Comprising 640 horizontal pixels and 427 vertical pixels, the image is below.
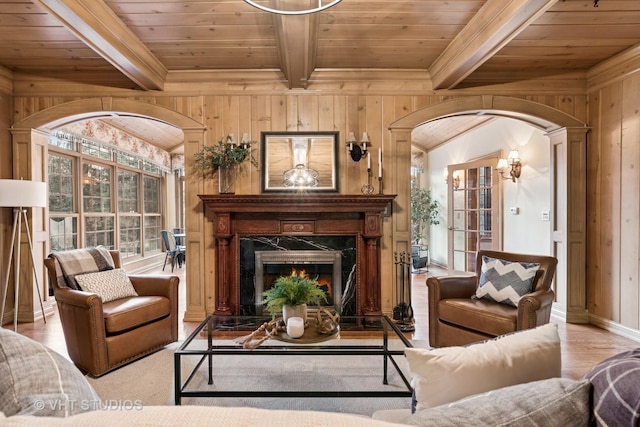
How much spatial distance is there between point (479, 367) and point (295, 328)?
1.32 meters

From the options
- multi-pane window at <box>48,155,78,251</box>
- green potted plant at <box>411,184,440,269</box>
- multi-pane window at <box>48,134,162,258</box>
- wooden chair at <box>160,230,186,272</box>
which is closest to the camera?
multi-pane window at <box>48,155,78,251</box>

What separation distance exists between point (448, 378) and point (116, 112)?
13.8 feet

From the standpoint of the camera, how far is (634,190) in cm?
324

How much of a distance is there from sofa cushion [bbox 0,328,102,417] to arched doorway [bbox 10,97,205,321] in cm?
308

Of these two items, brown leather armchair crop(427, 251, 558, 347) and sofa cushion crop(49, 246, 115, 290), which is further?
sofa cushion crop(49, 246, 115, 290)

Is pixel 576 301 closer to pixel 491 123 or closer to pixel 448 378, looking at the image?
pixel 491 123

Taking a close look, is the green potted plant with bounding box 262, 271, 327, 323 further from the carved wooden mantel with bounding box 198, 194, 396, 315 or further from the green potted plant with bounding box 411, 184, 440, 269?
the green potted plant with bounding box 411, 184, 440, 269

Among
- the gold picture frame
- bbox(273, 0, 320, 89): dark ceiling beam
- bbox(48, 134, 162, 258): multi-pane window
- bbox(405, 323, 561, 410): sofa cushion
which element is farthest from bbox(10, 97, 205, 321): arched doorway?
bbox(405, 323, 561, 410): sofa cushion

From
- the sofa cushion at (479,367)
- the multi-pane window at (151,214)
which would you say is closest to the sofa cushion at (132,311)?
the sofa cushion at (479,367)

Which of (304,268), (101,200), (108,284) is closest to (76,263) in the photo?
(108,284)

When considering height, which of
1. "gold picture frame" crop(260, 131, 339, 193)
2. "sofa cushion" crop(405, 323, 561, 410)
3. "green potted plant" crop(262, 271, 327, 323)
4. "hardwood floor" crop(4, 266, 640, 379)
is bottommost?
"hardwood floor" crop(4, 266, 640, 379)

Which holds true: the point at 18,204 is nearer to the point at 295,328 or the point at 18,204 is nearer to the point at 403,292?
the point at 295,328

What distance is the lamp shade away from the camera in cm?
320

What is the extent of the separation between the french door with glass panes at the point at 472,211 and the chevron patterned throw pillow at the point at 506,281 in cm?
264
